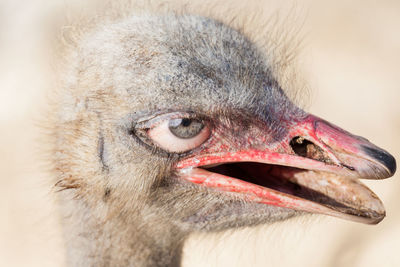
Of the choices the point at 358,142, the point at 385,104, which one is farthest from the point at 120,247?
the point at 385,104

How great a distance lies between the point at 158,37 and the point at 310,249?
241cm

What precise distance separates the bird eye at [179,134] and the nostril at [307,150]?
24cm

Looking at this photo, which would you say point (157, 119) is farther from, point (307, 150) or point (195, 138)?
point (307, 150)

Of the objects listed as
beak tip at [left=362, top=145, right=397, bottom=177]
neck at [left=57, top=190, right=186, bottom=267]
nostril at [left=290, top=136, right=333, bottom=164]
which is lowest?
neck at [left=57, top=190, right=186, bottom=267]

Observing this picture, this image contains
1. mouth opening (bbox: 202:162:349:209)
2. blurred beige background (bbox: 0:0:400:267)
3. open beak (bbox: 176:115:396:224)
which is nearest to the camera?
open beak (bbox: 176:115:396:224)

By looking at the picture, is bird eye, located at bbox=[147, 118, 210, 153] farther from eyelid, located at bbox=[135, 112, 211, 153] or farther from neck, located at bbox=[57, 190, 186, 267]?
neck, located at bbox=[57, 190, 186, 267]

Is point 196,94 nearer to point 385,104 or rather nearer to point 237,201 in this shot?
point 237,201

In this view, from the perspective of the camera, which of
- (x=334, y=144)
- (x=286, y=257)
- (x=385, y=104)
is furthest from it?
(x=385, y=104)

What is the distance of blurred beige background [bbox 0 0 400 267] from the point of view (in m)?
3.77

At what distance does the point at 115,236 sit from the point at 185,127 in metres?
0.49

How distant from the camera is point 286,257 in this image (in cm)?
366

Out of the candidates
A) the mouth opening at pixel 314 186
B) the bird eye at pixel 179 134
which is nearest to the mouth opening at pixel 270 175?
the mouth opening at pixel 314 186

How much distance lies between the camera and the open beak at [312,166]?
1564 millimetres

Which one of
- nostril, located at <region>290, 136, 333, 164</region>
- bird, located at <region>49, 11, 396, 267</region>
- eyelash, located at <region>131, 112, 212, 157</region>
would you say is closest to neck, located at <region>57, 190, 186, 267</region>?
bird, located at <region>49, 11, 396, 267</region>
